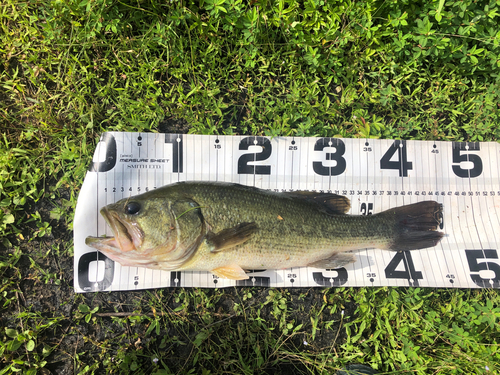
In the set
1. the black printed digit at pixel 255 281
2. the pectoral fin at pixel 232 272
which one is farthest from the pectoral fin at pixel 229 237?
the black printed digit at pixel 255 281

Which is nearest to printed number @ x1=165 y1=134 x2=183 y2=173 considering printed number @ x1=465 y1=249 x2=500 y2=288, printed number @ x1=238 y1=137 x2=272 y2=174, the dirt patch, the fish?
the fish

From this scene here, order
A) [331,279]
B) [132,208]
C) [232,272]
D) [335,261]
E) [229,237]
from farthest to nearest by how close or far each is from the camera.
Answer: [331,279] → [335,261] → [232,272] → [229,237] → [132,208]

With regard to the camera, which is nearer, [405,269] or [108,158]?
[108,158]

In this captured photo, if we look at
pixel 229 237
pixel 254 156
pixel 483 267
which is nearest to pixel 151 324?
pixel 229 237

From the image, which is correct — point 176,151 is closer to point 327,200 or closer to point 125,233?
point 125,233

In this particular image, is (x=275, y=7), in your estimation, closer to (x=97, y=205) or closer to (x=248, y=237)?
(x=248, y=237)

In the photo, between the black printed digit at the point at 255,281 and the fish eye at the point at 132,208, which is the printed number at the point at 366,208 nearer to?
the black printed digit at the point at 255,281
